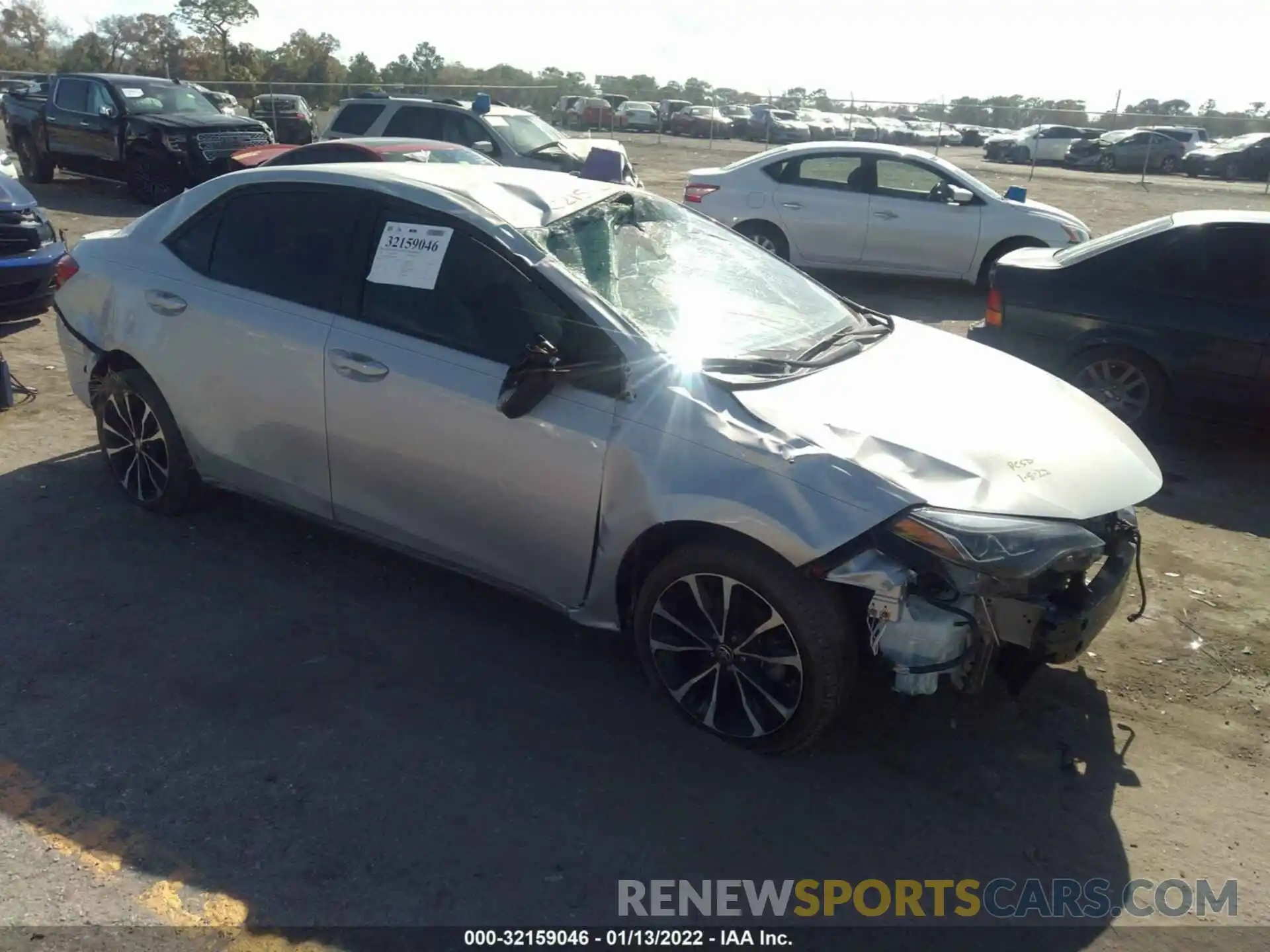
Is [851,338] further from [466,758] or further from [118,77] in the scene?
[118,77]

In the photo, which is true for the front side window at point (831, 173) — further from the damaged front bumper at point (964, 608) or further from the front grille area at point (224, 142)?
the front grille area at point (224, 142)

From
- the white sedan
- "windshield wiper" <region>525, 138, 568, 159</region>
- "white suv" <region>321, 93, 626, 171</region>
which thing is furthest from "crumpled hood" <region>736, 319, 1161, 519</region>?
"windshield wiper" <region>525, 138, 568, 159</region>

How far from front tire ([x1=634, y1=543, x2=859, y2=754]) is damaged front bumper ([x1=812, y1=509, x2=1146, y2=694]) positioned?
5.4 inches

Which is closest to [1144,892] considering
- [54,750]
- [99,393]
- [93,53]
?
[54,750]

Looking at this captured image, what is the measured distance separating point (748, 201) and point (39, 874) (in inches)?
386

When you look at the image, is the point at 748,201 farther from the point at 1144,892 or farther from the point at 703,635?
the point at 1144,892

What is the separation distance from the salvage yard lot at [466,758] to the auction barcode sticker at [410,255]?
108 centimetres

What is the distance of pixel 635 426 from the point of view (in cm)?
356

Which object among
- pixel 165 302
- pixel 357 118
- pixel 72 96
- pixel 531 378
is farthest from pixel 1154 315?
pixel 72 96

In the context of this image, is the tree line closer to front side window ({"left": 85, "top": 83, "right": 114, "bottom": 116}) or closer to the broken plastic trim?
front side window ({"left": 85, "top": 83, "right": 114, "bottom": 116})

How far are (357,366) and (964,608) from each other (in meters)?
2.41

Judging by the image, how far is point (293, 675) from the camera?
396 centimetres

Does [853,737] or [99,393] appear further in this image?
[99,393]

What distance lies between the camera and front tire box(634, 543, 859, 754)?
130 inches
